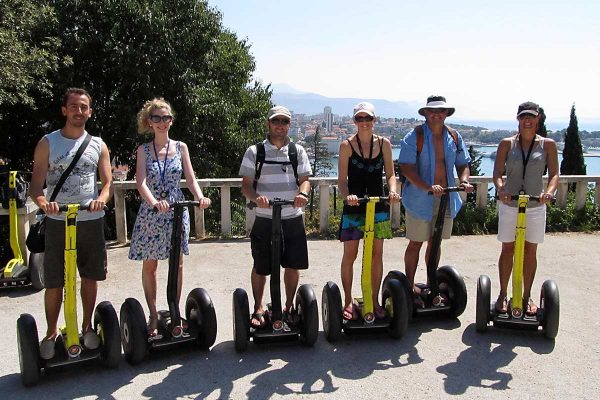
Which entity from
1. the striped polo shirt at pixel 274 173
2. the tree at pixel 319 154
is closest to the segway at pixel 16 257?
the striped polo shirt at pixel 274 173

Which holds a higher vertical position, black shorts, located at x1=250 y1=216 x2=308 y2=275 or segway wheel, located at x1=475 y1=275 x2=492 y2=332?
black shorts, located at x1=250 y1=216 x2=308 y2=275

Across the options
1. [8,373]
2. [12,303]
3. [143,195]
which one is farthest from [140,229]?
[12,303]

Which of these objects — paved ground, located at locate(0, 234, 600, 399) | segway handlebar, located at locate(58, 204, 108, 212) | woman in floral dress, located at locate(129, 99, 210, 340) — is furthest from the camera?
woman in floral dress, located at locate(129, 99, 210, 340)

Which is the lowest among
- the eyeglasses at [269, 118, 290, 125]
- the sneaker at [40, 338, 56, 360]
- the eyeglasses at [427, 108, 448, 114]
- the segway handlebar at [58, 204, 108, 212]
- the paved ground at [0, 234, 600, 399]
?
the paved ground at [0, 234, 600, 399]

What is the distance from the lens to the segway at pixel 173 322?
4.11 metres

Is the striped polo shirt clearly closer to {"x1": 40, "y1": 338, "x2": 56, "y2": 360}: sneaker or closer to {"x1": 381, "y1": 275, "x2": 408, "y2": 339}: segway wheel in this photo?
{"x1": 381, "y1": 275, "x2": 408, "y2": 339}: segway wheel

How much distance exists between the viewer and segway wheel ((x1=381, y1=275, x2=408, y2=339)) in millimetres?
4590

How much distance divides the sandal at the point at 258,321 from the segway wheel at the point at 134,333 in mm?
862

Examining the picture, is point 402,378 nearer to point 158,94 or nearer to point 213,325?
point 213,325

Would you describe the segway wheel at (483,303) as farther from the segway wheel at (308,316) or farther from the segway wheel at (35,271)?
the segway wheel at (35,271)

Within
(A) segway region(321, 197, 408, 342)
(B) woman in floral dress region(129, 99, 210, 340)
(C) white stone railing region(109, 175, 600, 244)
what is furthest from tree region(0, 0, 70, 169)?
(A) segway region(321, 197, 408, 342)

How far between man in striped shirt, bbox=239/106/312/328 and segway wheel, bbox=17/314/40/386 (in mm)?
1622

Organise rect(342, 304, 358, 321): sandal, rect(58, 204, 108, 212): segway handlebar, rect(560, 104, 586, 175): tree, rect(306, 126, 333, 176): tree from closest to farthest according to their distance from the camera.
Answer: rect(58, 204, 108, 212): segway handlebar, rect(342, 304, 358, 321): sandal, rect(560, 104, 586, 175): tree, rect(306, 126, 333, 176): tree

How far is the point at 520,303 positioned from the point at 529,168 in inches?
47.2
